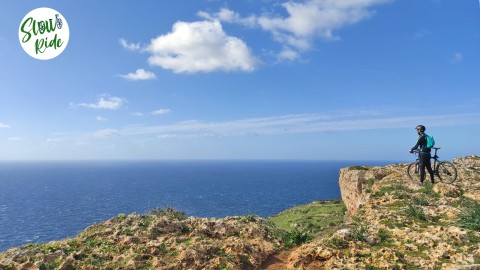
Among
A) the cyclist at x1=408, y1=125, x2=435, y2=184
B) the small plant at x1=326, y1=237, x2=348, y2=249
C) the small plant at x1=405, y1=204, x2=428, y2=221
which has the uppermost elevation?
the cyclist at x1=408, y1=125, x2=435, y2=184

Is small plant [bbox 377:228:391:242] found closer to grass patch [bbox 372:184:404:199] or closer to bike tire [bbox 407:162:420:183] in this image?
grass patch [bbox 372:184:404:199]

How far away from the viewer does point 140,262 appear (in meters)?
14.5

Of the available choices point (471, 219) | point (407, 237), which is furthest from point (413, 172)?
point (407, 237)

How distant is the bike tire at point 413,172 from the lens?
2686cm

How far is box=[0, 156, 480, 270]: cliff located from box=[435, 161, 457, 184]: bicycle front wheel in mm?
2686

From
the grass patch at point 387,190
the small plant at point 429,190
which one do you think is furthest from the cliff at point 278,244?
the grass patch at point 387,190

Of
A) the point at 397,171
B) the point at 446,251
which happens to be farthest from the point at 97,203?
the point at 446,251

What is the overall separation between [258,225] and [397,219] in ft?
26.3

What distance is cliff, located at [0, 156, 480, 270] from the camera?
13414 mm

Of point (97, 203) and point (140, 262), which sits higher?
point (140, 262)

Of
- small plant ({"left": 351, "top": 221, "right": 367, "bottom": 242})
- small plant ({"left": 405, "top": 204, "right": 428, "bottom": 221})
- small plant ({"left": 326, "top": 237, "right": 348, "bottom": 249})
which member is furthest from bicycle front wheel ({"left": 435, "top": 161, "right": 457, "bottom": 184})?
small plant ({"left": 326, "top": 237, "right": 348, "bottom": 249})

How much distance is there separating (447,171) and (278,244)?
53.7ft

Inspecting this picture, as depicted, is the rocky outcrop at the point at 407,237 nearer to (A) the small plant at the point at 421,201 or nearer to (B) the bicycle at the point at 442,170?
(A) the small plant at the point at 421,201

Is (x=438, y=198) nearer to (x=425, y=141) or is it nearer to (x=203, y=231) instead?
(x=425, y=141)
